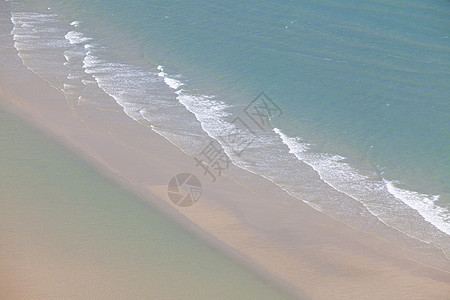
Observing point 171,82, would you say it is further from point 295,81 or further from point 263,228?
point 263,228

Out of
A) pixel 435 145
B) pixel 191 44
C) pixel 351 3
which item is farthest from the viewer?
pixel 351 3

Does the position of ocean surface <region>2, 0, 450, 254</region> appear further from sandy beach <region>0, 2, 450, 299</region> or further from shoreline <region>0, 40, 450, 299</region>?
shoreline <region>0, 40, 450, 299</region>

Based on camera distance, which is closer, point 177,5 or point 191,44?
point 191,44

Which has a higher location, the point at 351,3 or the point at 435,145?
the point at 351,3

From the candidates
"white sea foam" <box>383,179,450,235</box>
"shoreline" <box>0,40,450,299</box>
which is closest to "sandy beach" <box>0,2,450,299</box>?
"shoreline" <box>0,40,450,299</box>

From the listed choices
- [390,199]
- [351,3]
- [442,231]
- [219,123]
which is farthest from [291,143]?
[351,3]

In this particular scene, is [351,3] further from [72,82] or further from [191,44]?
[72,82]
